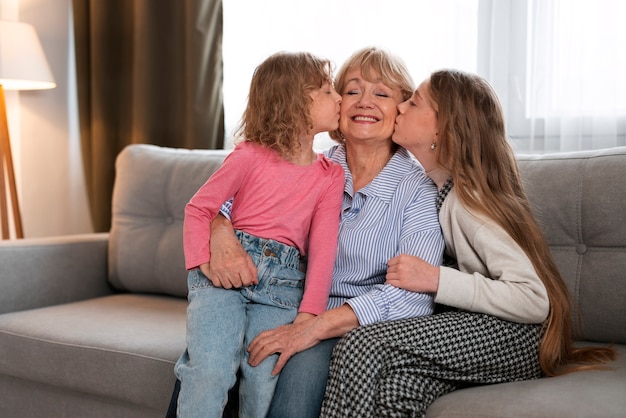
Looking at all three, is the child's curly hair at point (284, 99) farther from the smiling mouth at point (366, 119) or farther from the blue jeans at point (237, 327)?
the blue jeans at point (237, 327)

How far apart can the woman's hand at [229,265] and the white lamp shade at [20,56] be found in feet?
5.57

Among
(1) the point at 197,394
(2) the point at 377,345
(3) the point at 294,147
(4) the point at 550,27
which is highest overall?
(4) the point at 550,27

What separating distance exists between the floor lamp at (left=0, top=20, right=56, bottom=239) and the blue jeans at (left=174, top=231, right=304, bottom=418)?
172 centimetres

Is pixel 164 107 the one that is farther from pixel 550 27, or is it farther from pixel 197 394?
pixel 197 394

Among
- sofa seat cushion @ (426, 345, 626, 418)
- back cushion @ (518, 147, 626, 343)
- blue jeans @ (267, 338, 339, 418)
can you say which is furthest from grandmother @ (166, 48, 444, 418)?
back cushion @ (518, 147, 626, 343)

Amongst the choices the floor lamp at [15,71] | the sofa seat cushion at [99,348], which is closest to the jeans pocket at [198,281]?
the sofa seat cushion at [99,348]

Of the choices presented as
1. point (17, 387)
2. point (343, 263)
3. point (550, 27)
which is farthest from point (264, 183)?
point (550, 27)

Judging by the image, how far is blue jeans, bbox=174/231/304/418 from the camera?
158 centimetres

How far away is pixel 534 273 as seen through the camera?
5.46ft

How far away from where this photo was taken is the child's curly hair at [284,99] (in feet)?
5.98

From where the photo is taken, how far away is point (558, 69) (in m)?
2.54

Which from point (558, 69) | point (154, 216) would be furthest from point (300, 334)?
point (558, 69)

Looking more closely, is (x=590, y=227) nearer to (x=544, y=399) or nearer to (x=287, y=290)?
(x=544, y=399)

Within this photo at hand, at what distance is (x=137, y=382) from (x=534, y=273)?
1004mm
